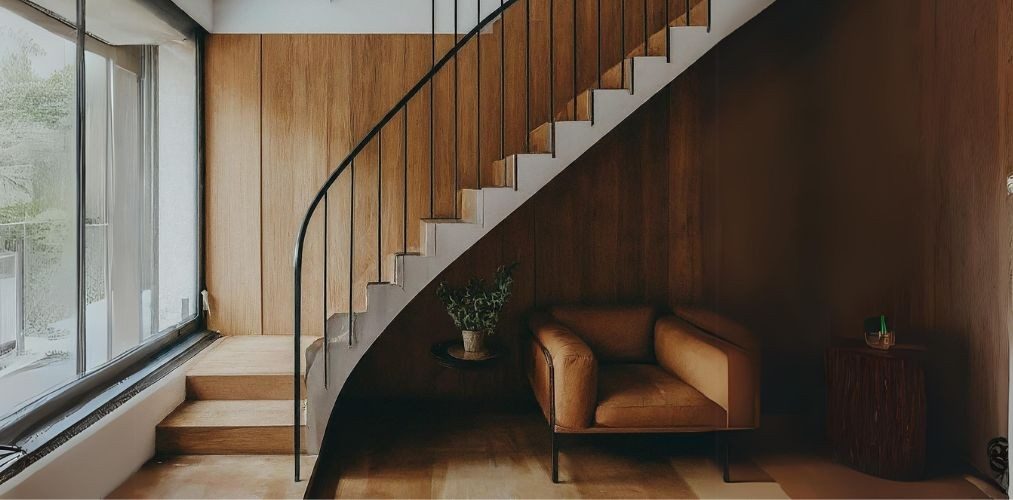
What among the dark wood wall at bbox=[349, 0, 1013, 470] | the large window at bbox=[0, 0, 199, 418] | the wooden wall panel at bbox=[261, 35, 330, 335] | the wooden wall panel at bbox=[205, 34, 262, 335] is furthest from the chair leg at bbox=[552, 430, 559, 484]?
the wooden wall panel at bbox=[205, 34, 262, 335]

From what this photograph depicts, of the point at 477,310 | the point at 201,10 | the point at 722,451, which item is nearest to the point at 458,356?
the point at 477,310

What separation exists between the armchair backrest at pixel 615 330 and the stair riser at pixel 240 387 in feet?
4.95

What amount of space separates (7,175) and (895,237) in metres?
2.66

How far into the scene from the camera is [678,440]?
3.55 metres

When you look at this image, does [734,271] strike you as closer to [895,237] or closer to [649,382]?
[895,237]

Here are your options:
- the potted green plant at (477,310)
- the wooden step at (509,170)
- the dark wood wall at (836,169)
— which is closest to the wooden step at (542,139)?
the wooden step at (509,170)

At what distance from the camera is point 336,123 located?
414 cm

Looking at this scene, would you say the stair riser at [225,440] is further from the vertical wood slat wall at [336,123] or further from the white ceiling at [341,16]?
the white ceiling at [341,16]


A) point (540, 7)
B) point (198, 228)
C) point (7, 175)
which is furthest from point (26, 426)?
point (540, 7)

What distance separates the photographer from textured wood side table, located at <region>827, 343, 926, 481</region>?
1.36 m

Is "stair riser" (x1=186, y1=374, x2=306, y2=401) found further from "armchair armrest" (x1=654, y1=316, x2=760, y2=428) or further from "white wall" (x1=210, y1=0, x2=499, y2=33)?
"white wall" (x1=210, y1=0, x2=499, y2=33)

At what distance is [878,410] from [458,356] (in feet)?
6.43

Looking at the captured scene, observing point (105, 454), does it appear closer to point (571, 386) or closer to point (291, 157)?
point (571, 386)

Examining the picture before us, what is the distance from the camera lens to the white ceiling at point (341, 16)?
13.4ft
